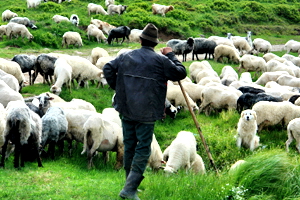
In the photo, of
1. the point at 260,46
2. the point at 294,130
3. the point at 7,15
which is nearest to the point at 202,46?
the point at 260,46

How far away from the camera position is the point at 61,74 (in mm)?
14203

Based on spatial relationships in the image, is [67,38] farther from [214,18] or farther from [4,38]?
[214,18]

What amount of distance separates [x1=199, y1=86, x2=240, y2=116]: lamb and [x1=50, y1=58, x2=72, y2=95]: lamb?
4462mm

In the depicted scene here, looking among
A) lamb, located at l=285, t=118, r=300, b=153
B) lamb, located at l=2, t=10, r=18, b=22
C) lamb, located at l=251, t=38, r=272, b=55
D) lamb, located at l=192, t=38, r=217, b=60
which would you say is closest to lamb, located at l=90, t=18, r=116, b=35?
lamb, located at l=2, t=10, r=18, b=22

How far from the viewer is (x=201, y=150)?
1148 cm

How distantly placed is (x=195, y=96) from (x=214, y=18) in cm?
2057

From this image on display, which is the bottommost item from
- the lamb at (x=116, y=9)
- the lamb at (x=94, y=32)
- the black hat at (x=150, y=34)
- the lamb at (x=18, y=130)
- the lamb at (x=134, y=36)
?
the lamb at (x=134, y=36)

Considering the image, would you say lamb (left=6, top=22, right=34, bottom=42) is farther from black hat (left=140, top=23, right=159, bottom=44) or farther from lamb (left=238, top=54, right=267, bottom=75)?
black hat (left=140, top=23, right=159, bottom=44)

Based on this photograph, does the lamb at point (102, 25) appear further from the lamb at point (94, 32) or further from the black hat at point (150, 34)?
the black hat at point (150, 34)

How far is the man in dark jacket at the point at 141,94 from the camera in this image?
236 inches

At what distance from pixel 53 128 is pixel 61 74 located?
5161mm

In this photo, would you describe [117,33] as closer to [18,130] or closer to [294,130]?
[294,130]

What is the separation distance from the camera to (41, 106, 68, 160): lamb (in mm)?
9273

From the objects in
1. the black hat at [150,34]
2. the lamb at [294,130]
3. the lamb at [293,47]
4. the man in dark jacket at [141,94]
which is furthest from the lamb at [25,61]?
the lamb at [293,47]
